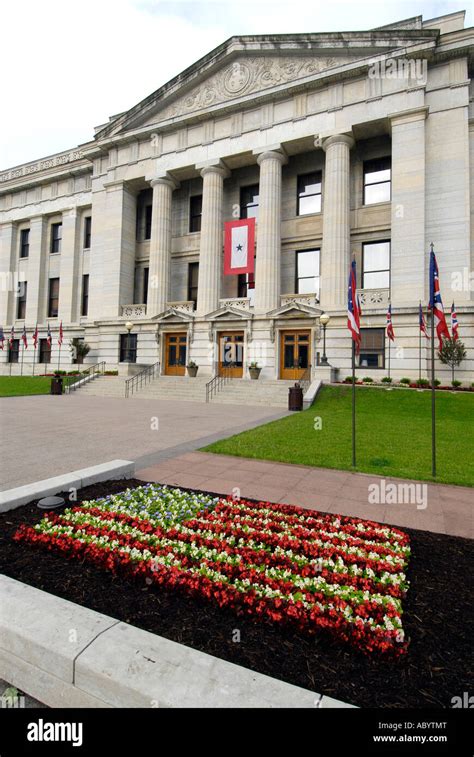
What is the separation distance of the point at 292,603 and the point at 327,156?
28.9 m

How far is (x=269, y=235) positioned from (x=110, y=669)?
27401 mm

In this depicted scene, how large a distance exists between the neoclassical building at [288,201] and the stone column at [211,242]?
0.34 ft

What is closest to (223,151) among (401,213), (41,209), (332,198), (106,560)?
(332,198)

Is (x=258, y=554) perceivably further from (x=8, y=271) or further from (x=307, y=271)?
(x=8, y=271)

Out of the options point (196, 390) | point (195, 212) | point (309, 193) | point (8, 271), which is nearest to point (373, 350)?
point (196, 390)

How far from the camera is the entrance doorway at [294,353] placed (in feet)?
83.5

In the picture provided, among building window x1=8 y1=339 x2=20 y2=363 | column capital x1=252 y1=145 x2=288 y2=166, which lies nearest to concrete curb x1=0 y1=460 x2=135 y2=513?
column capital x1=252 y1=145 x2=288 y2=166

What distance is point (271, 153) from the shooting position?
26781 millimetres

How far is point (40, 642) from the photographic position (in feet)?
7.70

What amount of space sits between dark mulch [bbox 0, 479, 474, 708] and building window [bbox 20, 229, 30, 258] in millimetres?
47201

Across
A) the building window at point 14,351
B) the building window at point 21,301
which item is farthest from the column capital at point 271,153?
the building window at point 14,351

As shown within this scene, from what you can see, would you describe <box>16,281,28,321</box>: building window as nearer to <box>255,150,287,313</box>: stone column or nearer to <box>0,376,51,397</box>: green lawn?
<box>0,376,51,397</box>: green lawn

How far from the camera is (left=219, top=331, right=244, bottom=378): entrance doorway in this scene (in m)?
27.3

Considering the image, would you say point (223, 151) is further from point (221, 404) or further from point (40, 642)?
point (40, 642)
